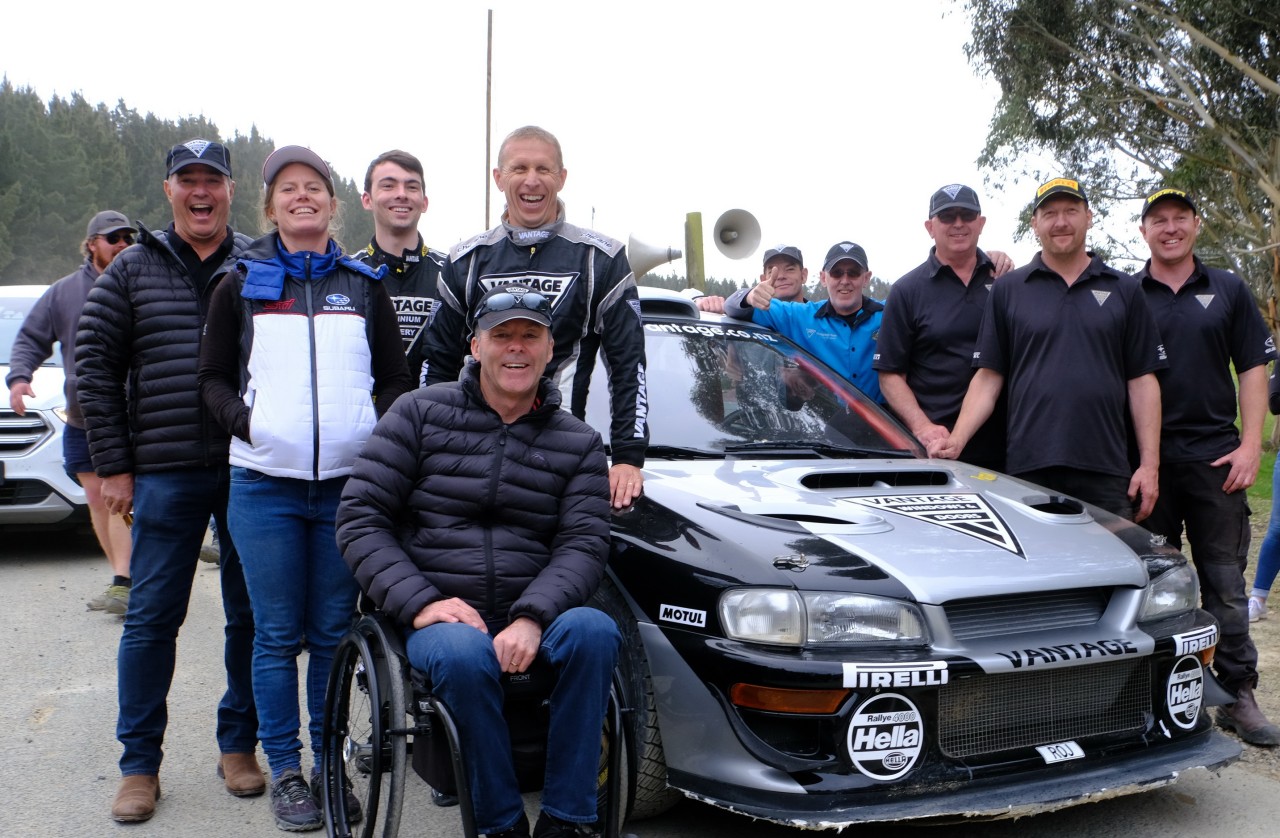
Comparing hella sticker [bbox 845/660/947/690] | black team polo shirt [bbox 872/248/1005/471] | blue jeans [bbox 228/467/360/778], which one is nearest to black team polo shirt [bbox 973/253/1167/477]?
black team polo shirt [bbox 872/248/1005/471]

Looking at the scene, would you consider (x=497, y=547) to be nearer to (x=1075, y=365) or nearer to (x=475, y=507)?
(x=475, y=507)

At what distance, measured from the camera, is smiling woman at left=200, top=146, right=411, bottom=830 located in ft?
11.3

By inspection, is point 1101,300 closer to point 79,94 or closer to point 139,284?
point 139,284

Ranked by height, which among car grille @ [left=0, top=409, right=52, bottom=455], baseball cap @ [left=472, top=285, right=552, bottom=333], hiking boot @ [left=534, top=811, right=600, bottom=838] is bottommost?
hiking boot @ [left=534, top=811, right=600, bottom=838]

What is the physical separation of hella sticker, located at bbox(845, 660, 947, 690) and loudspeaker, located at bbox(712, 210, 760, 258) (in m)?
4.78

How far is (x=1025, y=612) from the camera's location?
3096 millimetres

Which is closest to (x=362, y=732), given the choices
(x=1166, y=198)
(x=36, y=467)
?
(x=1166, y=198)

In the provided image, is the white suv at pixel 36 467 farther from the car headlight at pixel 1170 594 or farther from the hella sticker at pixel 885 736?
the car headlight at pixel 1170 594

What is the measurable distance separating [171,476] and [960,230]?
3.21 meters

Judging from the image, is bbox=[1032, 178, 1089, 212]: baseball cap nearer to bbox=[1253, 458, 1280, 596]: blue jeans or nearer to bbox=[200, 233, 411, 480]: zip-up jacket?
bbox=[1253, 458, 1280, 596]: blue jeans

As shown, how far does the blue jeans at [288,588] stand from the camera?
11.3 feet

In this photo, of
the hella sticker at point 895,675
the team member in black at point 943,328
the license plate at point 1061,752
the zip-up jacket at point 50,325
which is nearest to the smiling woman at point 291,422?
the hella sticker at point 895,675

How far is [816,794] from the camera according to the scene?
2820 millimetres


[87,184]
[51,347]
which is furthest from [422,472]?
[87,184]
